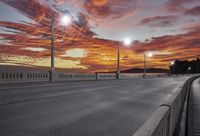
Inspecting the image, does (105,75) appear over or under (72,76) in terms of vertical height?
over

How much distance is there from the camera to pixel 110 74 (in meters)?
57.5

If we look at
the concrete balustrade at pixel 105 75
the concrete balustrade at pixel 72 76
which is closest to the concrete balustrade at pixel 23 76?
the concrete balustrade at pixel 72 76

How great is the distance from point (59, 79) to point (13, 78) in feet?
30.5

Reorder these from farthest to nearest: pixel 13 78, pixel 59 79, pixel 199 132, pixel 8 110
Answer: pixel 59 79 < pixel 13 78 < pixel 8 110 < pixel 199 132

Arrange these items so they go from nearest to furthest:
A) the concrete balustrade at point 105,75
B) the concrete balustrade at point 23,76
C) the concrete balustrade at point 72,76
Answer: the concrete balustrade at point 23,76 < the concrete balustrade at point 72,76 < the concrete balustrade at point 105,75

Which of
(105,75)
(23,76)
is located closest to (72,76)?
(23,76)

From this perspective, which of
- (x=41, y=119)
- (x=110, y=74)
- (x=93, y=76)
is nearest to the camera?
(x=41, y=119)

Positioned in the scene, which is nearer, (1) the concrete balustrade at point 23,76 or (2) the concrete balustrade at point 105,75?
(1) the concrete balustrade at point 23,76

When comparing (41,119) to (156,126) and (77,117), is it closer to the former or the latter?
(77,117)

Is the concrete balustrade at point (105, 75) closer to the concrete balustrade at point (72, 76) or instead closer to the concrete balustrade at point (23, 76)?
the concrete balustrade at point (72, 76)

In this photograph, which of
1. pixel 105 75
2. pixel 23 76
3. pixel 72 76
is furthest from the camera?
pixel 105 75

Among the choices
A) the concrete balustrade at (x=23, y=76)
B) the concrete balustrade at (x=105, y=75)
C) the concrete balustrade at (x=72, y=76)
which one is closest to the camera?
the concrete balustrade at (x=23, y=76)

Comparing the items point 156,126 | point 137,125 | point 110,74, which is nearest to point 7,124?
point 137,125

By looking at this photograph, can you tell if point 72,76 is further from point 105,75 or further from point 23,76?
point 105,75
